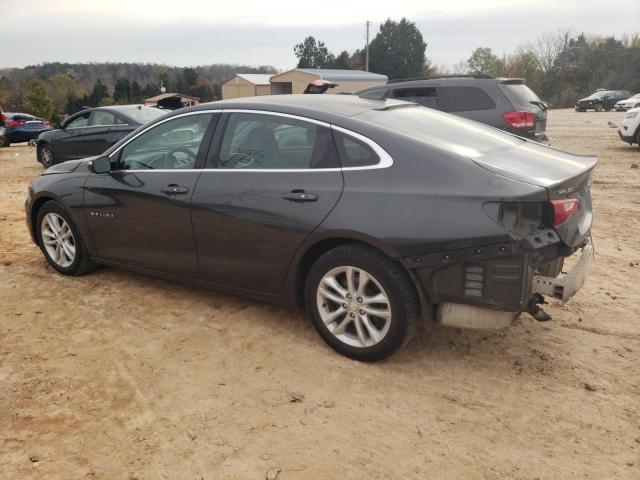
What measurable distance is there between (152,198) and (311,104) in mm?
1439

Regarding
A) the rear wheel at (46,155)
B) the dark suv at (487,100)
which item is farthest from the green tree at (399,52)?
the dark suv at (487,100)

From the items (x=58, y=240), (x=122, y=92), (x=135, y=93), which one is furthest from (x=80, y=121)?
(x=135, y=93)

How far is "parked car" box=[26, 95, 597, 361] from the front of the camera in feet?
10.1

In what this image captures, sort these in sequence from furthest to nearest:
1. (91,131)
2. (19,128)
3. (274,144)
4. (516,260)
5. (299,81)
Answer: (299,81), (19,128), (91,131), (274,144), (516,260)

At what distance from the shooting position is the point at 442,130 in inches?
148

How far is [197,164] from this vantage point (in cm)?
412

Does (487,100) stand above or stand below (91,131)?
above

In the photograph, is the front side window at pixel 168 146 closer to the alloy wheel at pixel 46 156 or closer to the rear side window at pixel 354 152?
the rear side window at pixel 354 152

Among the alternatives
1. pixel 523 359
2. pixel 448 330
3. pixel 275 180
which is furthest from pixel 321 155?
pixel 523 359

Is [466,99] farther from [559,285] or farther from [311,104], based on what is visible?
[559,285]

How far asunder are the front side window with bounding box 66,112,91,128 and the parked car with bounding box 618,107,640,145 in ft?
42.1

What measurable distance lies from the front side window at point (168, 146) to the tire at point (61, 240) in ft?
2.98

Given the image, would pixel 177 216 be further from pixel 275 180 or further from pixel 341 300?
pixel 341 300

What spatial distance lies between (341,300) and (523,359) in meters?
1.23
